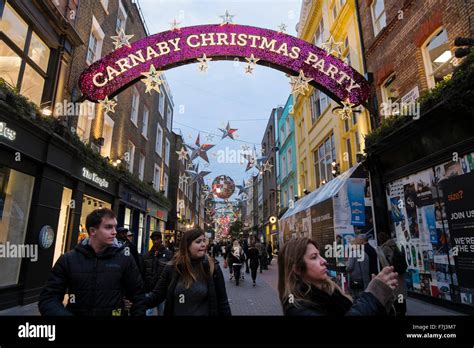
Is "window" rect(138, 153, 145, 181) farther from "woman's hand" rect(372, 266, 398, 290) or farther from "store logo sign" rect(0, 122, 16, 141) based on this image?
"woman's hand" rect(372, 266, 398, 290)

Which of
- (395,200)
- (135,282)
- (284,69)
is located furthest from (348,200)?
(135,282)

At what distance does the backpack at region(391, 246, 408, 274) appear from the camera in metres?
5.54

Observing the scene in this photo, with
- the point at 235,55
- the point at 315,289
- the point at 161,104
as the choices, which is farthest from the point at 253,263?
the point at 161,104

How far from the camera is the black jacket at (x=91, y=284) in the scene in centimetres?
240

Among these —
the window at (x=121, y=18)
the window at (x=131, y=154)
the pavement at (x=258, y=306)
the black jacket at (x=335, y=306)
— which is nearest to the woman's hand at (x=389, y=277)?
the black jacket at (x=335, y=306)

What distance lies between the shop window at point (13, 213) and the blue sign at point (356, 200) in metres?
8.99

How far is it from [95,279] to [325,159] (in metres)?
14.7

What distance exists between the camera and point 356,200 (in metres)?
8.94

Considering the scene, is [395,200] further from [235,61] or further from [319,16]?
[319,16]

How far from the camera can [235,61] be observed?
8.78m

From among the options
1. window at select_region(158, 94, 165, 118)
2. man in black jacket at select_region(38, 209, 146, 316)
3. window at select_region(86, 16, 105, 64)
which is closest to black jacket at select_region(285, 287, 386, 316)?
man in black jacket at select_region(38, 209, 146, 316)

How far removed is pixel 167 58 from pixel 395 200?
8172 mm

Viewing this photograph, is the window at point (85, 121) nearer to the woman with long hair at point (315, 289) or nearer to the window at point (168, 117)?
the woman with long hair at point (315, 289)

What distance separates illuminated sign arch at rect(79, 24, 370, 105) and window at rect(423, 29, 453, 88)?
5.35 ft
